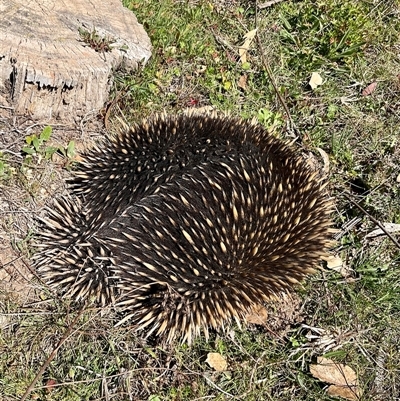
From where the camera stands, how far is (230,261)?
2.52 meters

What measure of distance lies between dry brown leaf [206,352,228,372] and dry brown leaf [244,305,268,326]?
223 millimetres

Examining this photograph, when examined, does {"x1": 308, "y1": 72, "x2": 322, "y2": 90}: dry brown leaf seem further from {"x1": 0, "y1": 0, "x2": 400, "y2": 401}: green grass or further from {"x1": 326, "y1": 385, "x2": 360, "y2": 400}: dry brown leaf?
{"x1": 326, "y1": 385, "x2": 360, "y2": 400}: dry brown leaf

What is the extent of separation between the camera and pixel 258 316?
9.01 feet

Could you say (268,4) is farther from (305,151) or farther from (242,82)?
(305,151)

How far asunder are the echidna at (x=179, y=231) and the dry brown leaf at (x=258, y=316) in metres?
0.15

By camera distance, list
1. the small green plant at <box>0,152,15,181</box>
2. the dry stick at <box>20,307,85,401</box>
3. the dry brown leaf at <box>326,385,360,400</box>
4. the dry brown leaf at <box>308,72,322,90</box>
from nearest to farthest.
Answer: the dry stick at <box>20,307,85,401</box> < the dry brown leaf at <box>326,385,360,400</box> < the small green plant at <box>0,152,15,181</box> < the dry brown leaf at <box>308,72,322,90</box>

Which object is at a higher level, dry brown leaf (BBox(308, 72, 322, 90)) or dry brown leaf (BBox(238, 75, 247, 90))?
dry brown leaf (BBox(308, 72, 322, 90))

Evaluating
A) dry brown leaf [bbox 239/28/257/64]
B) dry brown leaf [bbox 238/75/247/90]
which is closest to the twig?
dry brown leaf [bbox 239/28/257/64]

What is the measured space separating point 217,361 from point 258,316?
1.01 ft

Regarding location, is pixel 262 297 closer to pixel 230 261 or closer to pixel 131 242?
pixel 230 261

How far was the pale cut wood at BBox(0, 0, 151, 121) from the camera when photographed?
2748 mm

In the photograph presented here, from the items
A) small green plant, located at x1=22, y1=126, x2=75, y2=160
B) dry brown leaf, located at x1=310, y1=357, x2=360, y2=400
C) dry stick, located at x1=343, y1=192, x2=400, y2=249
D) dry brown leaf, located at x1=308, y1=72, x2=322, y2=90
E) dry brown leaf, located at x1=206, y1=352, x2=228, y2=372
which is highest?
dry brown leaf, located at x1=308, y1=72, x2=322, y2=90

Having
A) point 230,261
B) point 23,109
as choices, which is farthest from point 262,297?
point 23,109

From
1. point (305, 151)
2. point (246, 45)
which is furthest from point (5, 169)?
point (246, 45)
